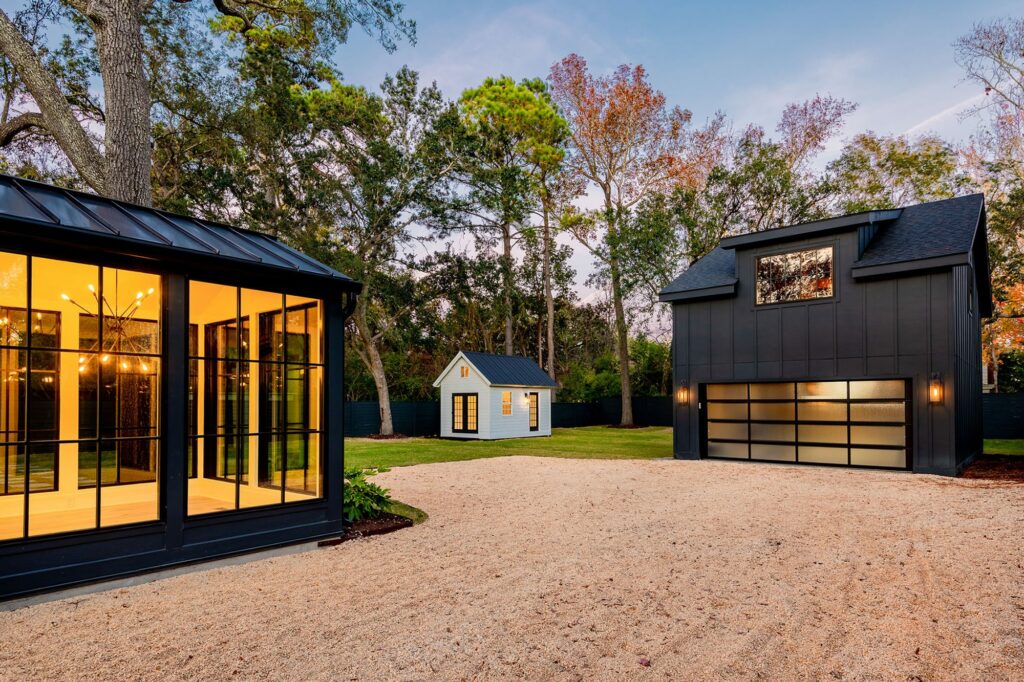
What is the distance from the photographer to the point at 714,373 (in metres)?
13.3

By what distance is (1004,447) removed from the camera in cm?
1644

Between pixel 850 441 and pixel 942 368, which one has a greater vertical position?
pixel 942 368

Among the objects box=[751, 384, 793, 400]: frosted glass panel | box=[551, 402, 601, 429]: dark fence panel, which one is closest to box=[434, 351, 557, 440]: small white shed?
box=[551, 402, 601, 429]: dark fence panel

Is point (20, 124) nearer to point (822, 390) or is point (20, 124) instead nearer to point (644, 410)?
point (822, 390)

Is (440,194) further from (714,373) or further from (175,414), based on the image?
(175,414)

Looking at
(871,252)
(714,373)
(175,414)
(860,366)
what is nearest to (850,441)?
(860,366)

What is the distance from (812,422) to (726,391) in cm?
190

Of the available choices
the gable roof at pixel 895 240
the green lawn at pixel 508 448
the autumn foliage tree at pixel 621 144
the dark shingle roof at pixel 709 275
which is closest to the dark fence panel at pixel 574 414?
the autumn foliage tree at pixel 621 144

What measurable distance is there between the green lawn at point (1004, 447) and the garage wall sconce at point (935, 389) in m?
6.44

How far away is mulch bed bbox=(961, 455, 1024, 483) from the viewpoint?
397 inches

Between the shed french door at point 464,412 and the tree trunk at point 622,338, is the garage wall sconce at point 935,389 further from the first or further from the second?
the tree trunk at point 622,338

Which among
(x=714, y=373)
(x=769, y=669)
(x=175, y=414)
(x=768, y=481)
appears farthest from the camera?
(x=714, y=373)

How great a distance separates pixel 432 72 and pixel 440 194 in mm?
4307

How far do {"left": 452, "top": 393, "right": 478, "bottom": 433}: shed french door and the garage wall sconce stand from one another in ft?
41.8
